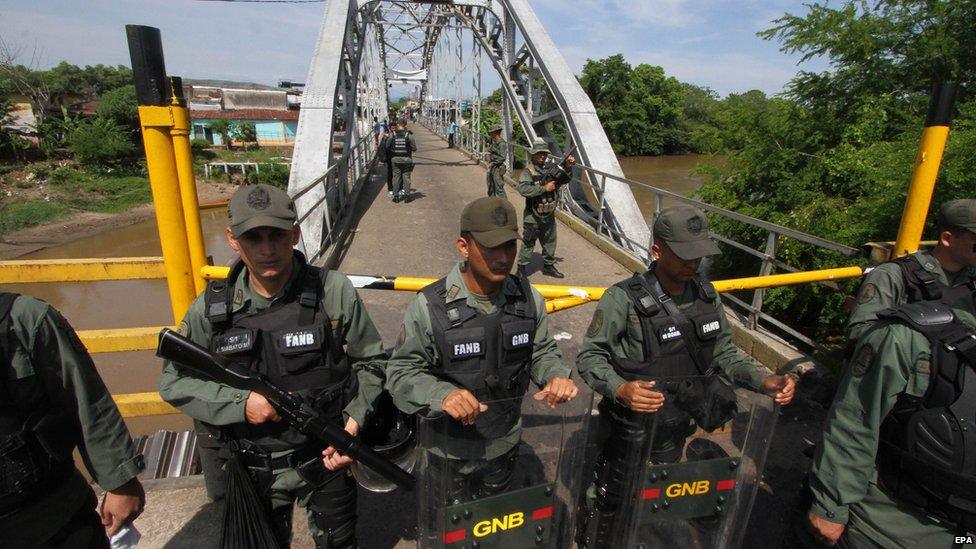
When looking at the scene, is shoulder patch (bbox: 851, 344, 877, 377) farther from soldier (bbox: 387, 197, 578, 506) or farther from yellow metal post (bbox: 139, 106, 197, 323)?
yellow metal post (bbox: 139, 106, 197, 323)

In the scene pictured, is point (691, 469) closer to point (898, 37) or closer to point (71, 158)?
point (898, 37)

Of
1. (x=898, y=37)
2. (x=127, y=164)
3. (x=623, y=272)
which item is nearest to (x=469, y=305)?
(x=623, y=272)

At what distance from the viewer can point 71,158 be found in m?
30.1

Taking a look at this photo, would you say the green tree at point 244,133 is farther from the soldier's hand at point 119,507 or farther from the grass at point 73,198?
the soldier's hand at point 119,507

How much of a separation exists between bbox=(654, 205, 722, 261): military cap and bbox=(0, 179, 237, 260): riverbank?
68.9ft

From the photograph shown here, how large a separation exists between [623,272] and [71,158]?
36342 mm

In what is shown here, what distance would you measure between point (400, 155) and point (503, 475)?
9291 mm

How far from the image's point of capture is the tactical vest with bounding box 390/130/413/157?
995 cm

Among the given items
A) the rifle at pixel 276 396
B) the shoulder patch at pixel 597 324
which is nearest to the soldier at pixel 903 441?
the shoulder patch at pixel 597 324

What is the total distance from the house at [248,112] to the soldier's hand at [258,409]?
44151 millimetres

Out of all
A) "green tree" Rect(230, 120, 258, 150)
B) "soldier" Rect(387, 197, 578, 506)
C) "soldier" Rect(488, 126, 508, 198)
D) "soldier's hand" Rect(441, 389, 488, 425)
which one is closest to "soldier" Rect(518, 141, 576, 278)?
"soldier" Rect(488, 126, 508, 198)

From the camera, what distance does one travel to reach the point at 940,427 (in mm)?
1509

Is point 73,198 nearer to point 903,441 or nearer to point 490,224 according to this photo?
point 490,224

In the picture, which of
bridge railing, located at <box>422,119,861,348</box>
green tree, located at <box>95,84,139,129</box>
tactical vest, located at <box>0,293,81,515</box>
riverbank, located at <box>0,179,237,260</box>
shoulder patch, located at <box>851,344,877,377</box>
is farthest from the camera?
green tree, located at <box>95,84,139,129</box>
